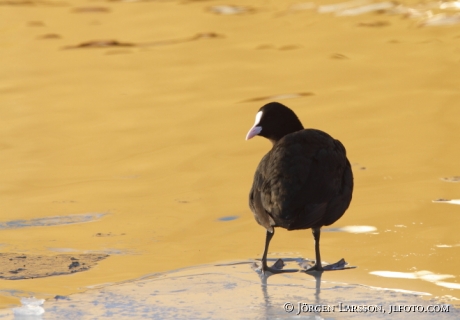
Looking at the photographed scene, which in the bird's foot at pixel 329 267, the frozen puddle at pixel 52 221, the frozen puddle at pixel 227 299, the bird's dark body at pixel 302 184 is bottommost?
the frozen puddle at pixel 52 221

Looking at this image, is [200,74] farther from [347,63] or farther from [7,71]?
[7,71]

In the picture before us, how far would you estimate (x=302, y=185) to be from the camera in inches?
179

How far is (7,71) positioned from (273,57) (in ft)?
12.2

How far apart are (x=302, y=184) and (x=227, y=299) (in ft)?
2.47

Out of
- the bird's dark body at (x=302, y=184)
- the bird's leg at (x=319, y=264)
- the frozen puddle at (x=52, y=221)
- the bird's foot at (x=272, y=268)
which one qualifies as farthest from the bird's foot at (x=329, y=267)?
the frozen puddle at (x=52, y=221)

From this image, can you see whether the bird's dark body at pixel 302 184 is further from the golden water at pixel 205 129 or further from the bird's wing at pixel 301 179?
the golden water at pixel 205 129

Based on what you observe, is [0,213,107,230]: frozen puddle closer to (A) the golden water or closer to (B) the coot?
(A) the golden water

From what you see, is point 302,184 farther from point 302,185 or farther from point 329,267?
point 329,267

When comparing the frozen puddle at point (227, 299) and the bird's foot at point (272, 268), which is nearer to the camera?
the frozen puddle at point (227, 299)

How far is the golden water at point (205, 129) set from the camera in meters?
5.65

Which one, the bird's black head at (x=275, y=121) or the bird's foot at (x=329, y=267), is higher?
the bird's black head at (x=275, y=121)

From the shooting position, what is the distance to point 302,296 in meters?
4.30

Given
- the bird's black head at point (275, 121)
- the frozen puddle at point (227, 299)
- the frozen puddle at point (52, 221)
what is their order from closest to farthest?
1. the frozen puddle at point (227, 299)
2. the bird's black head at point (275, 121)
3. the frozen puddle at point (52, 221)

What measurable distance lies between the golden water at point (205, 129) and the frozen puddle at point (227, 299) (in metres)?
0.30
